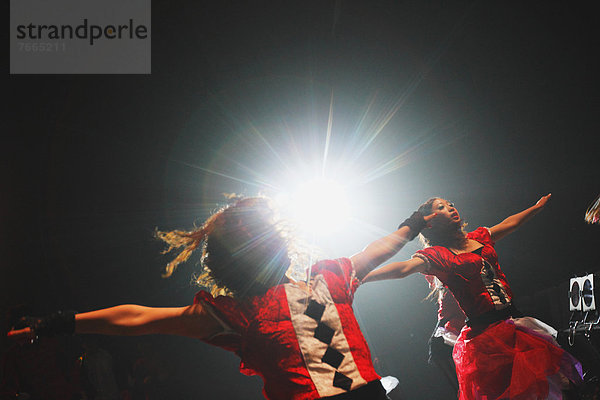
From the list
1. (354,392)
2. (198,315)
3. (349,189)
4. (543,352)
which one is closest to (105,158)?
(349,189)

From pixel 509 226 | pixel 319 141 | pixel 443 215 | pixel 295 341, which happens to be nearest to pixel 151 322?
pixel 295 341

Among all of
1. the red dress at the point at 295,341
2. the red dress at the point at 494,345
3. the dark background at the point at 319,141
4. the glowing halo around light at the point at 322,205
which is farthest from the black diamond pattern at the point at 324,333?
the glowing halo around light at the point at 322,205

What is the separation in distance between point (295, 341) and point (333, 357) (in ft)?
0.46

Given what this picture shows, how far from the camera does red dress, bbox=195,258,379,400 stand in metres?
1.18

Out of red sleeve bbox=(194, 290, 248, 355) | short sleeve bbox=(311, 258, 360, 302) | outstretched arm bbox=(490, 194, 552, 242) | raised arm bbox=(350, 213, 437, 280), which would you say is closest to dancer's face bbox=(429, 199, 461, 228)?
outstretched arm bbox=(490, 194, 552, 242)

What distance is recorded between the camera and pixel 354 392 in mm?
1200

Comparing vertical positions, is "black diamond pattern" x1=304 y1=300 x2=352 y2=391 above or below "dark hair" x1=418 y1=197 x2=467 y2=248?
below

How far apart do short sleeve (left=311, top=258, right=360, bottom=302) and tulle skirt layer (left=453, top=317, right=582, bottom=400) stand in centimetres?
111

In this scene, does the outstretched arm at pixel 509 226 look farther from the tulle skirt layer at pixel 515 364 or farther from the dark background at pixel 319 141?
the dark background at pixel 319 141

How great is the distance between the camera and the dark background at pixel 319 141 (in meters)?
3.68

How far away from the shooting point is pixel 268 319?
4.15ft

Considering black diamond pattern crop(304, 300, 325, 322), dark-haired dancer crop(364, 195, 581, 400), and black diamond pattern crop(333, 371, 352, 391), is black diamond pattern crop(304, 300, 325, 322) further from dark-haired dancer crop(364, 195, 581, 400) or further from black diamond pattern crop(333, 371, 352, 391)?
dark-haired dancer crop(364, 195, 581, 400)

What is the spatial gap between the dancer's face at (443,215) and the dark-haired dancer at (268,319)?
1.28 m

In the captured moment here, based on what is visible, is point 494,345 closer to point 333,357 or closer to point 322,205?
point 333,357
